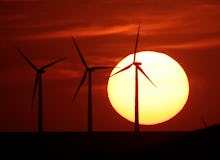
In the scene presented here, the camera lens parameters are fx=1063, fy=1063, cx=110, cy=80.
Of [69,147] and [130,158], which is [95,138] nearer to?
[69,147]

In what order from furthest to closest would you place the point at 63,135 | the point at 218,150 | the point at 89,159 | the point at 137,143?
the point at 63,135
the point at 137,143
the point at 89,159
the point at 218,150

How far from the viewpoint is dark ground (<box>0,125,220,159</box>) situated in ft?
309

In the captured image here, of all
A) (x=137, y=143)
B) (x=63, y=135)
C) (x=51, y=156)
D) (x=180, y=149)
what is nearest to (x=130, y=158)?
(x=180, y=149)

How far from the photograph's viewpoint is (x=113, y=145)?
125812 millimetres

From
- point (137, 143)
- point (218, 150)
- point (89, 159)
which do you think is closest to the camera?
point (218, 150)

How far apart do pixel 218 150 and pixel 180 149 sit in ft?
18.0

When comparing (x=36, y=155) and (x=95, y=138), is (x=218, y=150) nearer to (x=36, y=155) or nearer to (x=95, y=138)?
(x=36, y=155)

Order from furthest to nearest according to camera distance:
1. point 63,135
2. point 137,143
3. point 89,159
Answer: point 63,135 < point 137,143 < point 89,159

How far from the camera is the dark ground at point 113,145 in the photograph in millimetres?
94125

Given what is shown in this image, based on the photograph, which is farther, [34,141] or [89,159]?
[34,141]

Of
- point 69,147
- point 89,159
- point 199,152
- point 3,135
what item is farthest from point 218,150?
point 3,135

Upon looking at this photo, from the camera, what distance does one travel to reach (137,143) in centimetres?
12488

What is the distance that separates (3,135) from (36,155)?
20730mm

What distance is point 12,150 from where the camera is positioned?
11931 centimetres
